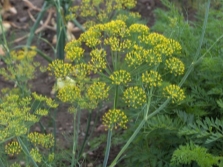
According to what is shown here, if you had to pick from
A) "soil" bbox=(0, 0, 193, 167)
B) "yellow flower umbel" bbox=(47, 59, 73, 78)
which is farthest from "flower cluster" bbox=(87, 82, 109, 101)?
"soil" bbox=(0, 0, 193, 167)

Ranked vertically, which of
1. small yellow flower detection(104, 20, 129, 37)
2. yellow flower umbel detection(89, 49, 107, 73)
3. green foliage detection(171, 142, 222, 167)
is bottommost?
green foliage detection(171, 142, 222, 167)

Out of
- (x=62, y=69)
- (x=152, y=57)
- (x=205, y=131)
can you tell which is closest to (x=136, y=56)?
(x=152, y=57)

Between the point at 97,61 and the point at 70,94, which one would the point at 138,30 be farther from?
the point at 70,94

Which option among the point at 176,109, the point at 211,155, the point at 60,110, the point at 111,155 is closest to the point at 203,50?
the point at 176,109

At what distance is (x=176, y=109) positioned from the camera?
8.32 feet

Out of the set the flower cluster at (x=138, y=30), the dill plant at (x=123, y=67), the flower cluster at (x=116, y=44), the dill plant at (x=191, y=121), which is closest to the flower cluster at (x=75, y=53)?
the dill plant at (x=123, y=67)

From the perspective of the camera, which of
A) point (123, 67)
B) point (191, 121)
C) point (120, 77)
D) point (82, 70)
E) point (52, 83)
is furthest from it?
point (52, 83)

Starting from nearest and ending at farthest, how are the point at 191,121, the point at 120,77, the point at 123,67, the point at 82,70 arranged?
the point at 120,77
the point at 82,70
the point at 123,67
the point at 191,121

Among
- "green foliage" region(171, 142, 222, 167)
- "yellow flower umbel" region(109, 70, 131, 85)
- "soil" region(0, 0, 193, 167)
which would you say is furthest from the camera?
"soil" region(0, 0, 193, 167)

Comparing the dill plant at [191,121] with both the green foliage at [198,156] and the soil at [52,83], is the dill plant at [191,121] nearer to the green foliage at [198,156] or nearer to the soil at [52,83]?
the green foliage at [198,156]

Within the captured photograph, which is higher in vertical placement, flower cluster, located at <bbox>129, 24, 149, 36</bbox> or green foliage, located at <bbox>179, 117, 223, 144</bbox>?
flower cluster, located at <bbox>129, 24, 149, 36</bbox>

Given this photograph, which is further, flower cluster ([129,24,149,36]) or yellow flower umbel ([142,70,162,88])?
flower cluster ([129,24,149,36])

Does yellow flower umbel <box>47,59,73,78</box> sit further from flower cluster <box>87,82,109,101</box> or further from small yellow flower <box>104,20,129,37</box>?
small yellow flower <box>104,20,129,37</box>

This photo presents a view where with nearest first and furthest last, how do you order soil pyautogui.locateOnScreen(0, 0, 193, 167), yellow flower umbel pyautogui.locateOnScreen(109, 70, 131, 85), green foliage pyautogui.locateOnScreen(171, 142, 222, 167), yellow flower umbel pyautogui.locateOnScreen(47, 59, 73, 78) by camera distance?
yellow flower umbel pyautogui.locateOnScreen(109, 70, 131, 85) < yellow flower umbel pyautogui.locateOnScreen(47, 59, 73, 78) < green foliage pyautogui.locateOnScreen(171, 142, 222, 167) < soil pyautogui.locateOnScreen(0, 0, 193, 167)
